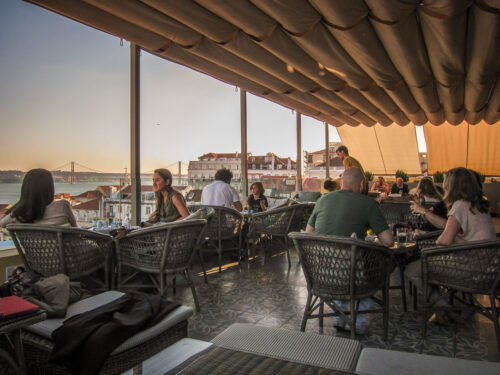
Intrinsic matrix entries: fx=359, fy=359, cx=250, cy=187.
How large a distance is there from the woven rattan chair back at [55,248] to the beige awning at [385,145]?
47.1ft

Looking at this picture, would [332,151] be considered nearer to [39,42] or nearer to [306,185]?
[306,185]

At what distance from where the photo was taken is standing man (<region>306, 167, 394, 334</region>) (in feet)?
8.70

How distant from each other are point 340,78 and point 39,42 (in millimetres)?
4336

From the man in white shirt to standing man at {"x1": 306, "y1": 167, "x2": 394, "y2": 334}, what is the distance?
94.5 inches

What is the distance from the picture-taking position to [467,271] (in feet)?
8.17

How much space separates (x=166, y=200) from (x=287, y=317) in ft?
6.12

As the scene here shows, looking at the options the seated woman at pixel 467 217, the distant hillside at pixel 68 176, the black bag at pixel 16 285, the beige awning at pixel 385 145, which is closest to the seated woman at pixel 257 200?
the distant hillside at pixel 68 176

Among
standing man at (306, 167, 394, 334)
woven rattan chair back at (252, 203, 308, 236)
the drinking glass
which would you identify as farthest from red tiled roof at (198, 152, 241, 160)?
the drinking glass

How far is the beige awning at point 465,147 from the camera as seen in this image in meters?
14.6

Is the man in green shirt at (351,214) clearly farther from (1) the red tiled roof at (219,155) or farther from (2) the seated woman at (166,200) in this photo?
(1) the red tiled roof at (219,155)

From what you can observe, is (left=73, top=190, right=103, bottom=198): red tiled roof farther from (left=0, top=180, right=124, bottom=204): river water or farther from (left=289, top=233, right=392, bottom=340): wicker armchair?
(left=289, top=233, right=392, bottom=340): wicker armchair

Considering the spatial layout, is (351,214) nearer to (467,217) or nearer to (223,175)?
(467,217)

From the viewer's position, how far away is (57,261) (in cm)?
286

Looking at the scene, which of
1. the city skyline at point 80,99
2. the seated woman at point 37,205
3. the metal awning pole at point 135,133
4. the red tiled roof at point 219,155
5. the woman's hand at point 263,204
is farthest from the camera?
the red tiled roof at point 219,155
